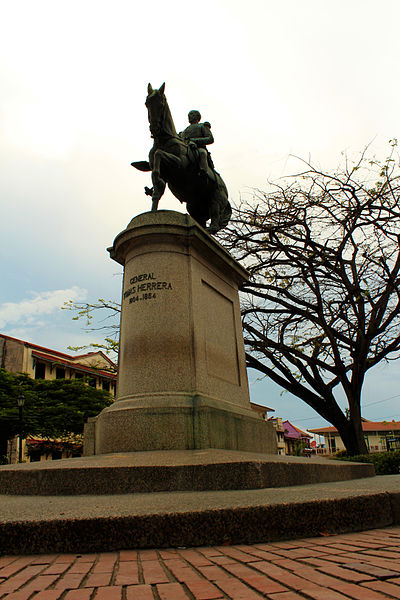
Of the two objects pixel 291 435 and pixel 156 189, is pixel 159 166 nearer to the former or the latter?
pixel 156 189

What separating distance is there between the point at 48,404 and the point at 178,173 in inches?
1167

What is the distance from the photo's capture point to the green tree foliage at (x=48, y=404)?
3063 cm

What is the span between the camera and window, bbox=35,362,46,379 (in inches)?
1679

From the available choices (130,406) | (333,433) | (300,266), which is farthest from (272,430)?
(333,433)

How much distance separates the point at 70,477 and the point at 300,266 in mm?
13381

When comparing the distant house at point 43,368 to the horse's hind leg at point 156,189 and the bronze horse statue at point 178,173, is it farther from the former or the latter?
the horse's hind leg at point 156,189

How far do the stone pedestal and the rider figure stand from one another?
1.74 meters

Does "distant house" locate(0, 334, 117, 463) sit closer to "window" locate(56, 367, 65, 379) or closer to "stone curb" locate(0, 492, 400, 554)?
"window" locate(56, 367, 65, 379)

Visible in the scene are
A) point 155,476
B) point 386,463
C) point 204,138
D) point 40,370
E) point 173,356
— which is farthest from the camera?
point 40,370

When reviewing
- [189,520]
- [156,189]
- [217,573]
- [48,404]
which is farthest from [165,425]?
[48,404]

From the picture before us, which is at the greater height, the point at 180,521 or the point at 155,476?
the point at 155,476

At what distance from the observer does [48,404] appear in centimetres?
3434

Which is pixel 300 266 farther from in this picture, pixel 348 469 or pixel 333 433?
pixel 333 433

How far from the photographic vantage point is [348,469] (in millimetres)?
6090
